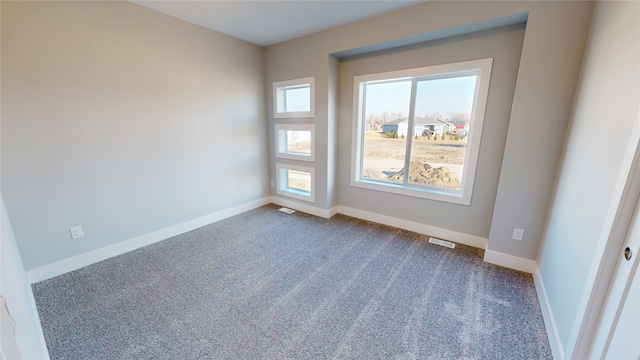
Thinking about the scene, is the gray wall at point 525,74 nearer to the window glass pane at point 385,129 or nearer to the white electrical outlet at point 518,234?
the white electrical outlet at point 518,234

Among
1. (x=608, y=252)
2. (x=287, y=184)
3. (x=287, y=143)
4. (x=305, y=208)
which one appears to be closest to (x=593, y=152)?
(x=608, y=252)

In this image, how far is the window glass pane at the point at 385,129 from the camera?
3002 millimetres

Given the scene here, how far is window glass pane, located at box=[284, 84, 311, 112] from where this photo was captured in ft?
11.5

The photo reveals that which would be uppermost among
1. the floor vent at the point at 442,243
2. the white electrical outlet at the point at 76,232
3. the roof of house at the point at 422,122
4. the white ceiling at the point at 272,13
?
the white ceiling at the point at 272,13

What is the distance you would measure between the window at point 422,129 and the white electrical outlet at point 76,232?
310cm

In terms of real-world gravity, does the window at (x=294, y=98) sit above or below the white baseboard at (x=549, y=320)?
above

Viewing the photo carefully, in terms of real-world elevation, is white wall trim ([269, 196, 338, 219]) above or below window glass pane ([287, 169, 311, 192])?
below

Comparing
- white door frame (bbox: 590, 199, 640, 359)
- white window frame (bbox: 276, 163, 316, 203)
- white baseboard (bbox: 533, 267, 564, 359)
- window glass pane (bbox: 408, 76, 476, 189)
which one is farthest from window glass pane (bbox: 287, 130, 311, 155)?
white door frame (bbox: 590, 199, 640, 359)

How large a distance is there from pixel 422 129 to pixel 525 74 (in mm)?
1053

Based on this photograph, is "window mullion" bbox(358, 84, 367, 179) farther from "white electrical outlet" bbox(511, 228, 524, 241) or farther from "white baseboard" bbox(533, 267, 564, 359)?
"white baseboard" bbox(533, 267, 564, 359)

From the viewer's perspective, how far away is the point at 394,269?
7.47ft

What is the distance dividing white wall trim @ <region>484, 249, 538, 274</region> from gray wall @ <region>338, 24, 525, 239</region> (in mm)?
301

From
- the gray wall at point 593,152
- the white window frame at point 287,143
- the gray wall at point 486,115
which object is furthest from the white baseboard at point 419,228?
the white window frame at point 287,143

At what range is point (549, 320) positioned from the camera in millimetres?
1589
